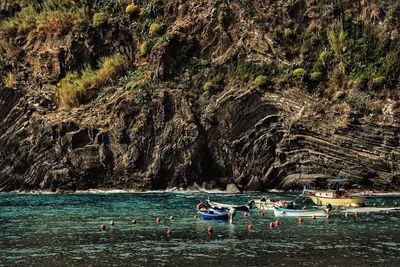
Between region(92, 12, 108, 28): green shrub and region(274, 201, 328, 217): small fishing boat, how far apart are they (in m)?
68.3

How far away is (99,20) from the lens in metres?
127

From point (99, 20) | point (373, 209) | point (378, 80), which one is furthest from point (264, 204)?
point (99, 20)

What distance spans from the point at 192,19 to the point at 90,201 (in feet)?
160

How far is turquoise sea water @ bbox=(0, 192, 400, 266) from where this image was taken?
142ft

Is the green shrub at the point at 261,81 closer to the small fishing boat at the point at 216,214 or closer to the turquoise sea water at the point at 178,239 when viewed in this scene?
the turquoise sea water at the point at 178,239

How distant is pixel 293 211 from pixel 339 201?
47.4ft

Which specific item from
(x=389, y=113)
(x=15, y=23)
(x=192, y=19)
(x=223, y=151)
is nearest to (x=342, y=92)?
(x=389, y=113)

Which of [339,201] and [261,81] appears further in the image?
[261,81]

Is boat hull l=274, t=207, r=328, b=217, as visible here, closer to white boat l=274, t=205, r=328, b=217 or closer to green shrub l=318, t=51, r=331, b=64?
white boat l=274, t=205, r=328, b=217

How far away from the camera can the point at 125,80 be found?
117812mm

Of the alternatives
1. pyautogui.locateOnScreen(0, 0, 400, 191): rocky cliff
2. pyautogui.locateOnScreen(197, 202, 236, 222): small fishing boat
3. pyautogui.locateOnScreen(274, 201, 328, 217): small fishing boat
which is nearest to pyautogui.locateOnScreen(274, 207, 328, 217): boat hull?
pyautogui.locateOnScreen(274, 201, 328, 217): small fishing boat

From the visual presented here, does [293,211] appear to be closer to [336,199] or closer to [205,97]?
[336,199]

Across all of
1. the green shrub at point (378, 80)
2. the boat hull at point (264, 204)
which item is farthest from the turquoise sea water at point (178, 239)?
the green shrub at point (378, 80)

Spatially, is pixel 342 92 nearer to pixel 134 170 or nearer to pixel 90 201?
pixel 134 170
